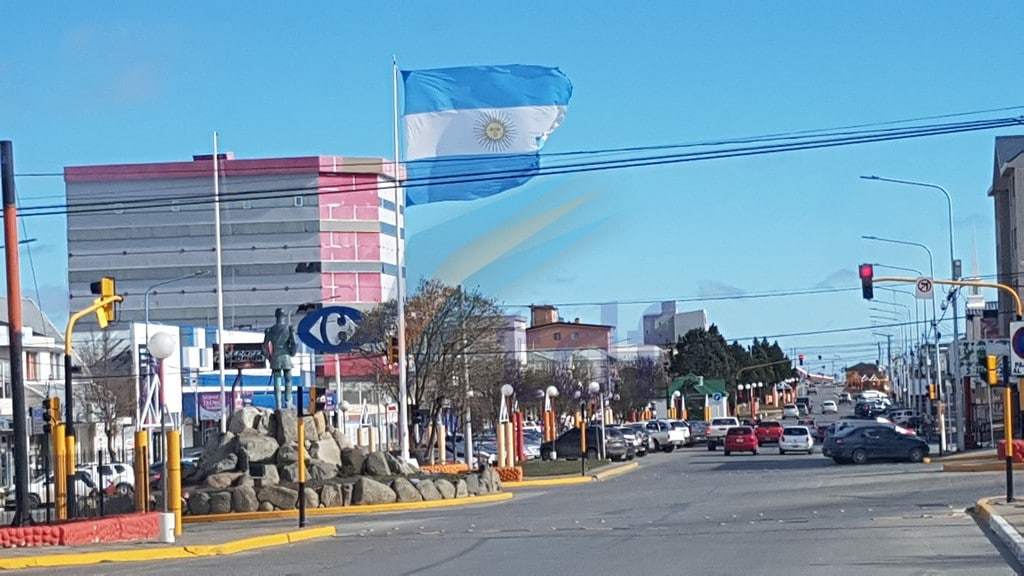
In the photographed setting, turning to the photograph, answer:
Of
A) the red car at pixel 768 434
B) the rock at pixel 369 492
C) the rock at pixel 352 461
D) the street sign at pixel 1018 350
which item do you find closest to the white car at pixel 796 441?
the red car at pixel 768 434

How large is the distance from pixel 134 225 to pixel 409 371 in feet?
227

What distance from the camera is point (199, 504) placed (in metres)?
38.6

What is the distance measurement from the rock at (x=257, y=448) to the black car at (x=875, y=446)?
2596cm

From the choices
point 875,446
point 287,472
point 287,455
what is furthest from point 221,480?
point 875,446

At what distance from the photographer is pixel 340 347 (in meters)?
45.2

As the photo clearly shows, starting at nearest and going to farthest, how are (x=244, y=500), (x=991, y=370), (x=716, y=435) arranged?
(x=991, y=370), (x=244, y=500), (x=716, y=435)

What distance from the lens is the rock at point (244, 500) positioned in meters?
38.2

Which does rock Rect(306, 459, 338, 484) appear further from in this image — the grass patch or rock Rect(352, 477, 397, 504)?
the grass patch

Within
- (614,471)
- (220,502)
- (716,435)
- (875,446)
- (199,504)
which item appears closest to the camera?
(220,502)

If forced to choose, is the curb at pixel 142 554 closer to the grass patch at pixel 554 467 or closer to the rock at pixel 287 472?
the rock at pixel 287 472

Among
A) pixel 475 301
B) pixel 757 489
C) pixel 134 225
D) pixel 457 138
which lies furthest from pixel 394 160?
pixel 134 225

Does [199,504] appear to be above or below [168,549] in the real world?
below

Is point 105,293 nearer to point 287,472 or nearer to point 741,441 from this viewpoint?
point 287,472

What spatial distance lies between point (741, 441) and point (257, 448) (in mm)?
37813
